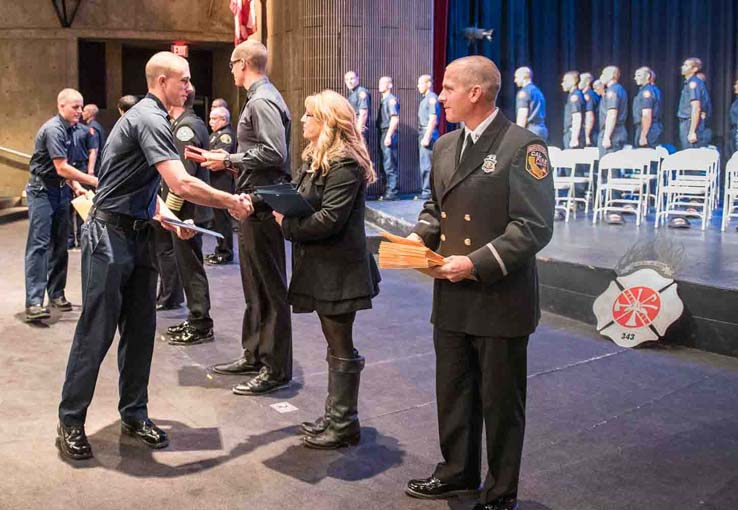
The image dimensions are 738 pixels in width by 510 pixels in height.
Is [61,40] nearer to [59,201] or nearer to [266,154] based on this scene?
[59,201]

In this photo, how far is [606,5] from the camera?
13.4m

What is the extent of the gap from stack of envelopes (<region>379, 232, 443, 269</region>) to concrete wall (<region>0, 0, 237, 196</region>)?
505 inches

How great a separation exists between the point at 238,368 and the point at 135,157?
5.24 ft

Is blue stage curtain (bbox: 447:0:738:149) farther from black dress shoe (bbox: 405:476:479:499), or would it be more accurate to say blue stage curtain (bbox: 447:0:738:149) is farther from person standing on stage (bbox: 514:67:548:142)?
black dress shoe (bbox: 405:476:479:499)

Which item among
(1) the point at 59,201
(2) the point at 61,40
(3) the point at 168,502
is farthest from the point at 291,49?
(3) the point at 168,502

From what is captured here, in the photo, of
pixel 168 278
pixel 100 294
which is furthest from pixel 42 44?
pixel 100 294

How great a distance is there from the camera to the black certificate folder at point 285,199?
331 cm

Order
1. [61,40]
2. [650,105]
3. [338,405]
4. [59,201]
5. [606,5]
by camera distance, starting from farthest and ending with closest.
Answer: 1. [61,40]
2. [606,5]
3. [650,105]
4. [59,201]
5. [338,405]

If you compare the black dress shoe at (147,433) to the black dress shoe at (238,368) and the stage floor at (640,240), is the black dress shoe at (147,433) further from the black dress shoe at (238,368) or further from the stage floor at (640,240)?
the stage floor at (640,240)

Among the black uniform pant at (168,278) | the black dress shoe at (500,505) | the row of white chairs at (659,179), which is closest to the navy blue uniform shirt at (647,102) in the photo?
the row of white chairs at (659,179)

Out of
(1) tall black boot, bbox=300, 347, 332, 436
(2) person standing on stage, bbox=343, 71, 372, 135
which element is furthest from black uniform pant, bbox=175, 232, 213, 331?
(2) person standing on stage, bbox=343, 71, 372, 135

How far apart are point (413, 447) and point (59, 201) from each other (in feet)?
12.1

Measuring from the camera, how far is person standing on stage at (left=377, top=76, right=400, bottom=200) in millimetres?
11289

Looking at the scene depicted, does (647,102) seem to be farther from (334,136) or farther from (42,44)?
(42,44)
